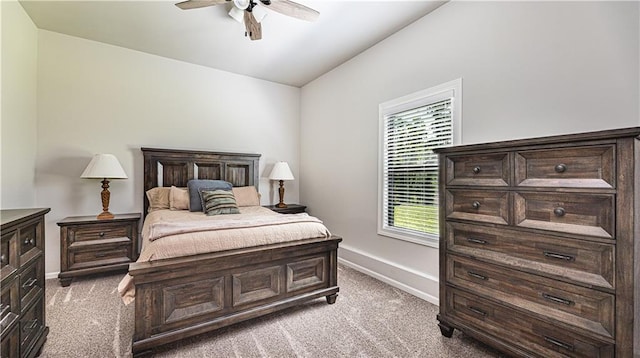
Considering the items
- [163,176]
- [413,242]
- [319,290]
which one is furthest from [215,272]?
[163,176]

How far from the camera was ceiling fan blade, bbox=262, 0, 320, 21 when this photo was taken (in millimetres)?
2289

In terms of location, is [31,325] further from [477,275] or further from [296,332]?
[477,275]

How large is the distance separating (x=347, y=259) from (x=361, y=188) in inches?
40.9

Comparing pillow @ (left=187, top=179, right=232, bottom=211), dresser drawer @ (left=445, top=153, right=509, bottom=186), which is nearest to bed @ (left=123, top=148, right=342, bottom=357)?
dresser drawer @ (left=445, top=153, right=509, bottom=186)

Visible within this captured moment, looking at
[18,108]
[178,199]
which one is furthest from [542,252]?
[18,108]

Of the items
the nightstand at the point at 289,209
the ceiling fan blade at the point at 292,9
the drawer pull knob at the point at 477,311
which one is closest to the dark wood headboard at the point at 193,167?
the nightstand at the point at 289,209

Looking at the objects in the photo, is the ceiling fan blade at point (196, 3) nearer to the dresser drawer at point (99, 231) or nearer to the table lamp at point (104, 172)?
the table lamp at point (104, 172)

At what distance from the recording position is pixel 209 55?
12.4 feet

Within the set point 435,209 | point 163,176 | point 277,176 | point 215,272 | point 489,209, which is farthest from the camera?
point 277,176

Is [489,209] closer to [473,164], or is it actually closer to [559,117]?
[473,164]

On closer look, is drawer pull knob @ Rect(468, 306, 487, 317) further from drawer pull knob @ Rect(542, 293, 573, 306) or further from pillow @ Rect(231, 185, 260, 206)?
pillow @ Rect(231, 185, 260, 206)

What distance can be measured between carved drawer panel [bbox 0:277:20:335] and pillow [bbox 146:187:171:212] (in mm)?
2083

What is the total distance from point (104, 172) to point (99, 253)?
3.07ft

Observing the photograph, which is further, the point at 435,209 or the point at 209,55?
the point at 209,55
